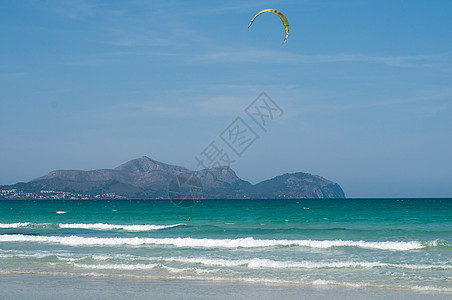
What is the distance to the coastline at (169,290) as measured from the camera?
1240cm

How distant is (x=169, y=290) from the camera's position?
13141 mm

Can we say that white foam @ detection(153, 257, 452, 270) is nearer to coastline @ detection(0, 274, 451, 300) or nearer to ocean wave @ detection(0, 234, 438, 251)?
coastline @ detection(0, 274, 451, 300)

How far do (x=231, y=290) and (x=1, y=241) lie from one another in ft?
53.3

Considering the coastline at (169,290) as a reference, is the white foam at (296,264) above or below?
above

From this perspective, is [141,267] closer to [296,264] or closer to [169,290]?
[169,290]

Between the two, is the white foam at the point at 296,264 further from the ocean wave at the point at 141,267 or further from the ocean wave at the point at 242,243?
→ the ocean wave at the point at 242,243

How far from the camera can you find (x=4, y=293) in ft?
41.4

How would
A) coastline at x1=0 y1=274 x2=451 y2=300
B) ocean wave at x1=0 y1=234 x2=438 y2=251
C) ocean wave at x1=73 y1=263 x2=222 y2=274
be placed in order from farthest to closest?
ocean wave at x1=0 y1=234 x2=438 y2=251, ocean wave at x1=73 y1=263 x2=222 y2=274, coastline at x1=0 y1=274 x2=451 y2=300

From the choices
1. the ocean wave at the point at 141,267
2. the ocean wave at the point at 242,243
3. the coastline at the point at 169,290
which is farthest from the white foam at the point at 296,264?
the ocean wave at the point at 242,243

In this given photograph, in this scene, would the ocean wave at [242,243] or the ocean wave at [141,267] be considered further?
the ocean wave at [242,243]

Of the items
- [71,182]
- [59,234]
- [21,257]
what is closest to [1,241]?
[59,234]

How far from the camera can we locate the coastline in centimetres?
1240

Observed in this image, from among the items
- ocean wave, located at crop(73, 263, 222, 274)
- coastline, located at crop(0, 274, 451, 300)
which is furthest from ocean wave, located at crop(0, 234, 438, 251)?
coastline, located at crop(0, 274, 451, 300)

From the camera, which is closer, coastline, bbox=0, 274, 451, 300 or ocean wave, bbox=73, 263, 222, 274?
coastline, bbox=0, 274, 451, 300
